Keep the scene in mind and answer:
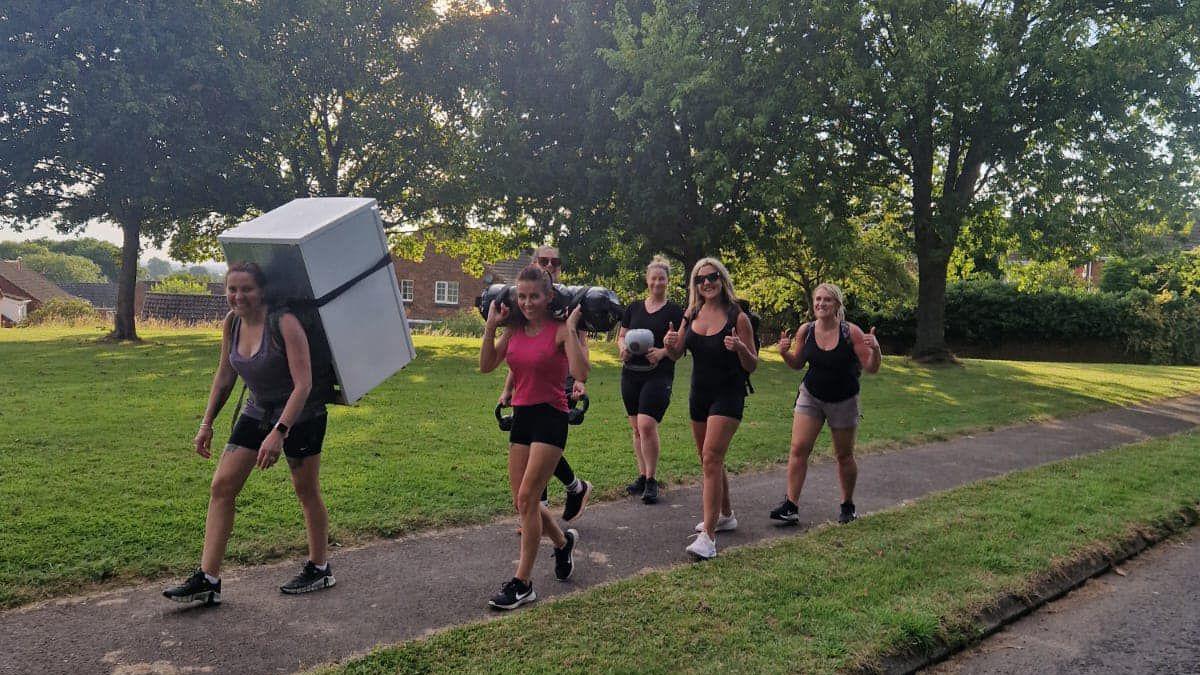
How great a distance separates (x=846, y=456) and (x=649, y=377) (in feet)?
5.52

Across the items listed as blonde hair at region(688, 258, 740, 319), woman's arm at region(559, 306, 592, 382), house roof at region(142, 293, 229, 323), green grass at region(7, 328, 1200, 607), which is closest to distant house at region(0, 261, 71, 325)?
house roof at region(142, 293, 229, 323)

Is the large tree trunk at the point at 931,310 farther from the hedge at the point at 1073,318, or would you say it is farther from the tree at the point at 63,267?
the tree at the point at 63,267

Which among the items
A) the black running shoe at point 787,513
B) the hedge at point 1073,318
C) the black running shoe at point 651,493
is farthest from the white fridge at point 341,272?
the hedge at point 1073,318

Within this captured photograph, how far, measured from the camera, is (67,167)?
769 inches

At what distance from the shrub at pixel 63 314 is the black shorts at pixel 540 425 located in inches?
1272

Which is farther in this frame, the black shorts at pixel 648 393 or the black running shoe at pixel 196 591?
the black shorts at pixel 648 393

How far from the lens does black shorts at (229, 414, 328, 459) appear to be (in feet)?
13.1

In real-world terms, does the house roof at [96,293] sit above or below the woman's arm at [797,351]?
above

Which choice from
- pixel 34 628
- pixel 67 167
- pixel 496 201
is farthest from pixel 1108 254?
pixel 67 167

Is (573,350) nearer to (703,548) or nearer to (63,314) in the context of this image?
(703,548)

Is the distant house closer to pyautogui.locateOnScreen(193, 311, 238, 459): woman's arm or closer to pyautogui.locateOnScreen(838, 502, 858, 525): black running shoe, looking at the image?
pyautogui.locateOnScreen(193, 311, 238, 459): woman's arm

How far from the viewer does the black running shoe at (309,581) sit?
4244 millimetres

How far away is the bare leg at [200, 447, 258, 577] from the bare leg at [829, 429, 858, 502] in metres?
4.04

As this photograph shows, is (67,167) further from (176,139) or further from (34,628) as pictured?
(34,628)
